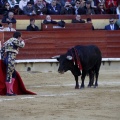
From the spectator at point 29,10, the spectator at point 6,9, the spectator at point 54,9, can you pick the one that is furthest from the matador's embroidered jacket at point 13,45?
the spectator at point 54,9

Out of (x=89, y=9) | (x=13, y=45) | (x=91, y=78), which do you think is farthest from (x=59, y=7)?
(x=13, y=45)

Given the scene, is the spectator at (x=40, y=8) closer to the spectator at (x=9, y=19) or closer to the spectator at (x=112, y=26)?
the spectator at (x=9, y=19)

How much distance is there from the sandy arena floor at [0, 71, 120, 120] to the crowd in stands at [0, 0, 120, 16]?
364 cm

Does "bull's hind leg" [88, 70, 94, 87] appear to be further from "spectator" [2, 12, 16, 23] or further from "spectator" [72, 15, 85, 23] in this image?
"spectator" [72, 15, 85, 23]

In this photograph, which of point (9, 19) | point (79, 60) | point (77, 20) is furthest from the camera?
point (77, 20)

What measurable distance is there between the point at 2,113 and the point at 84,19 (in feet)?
35.3

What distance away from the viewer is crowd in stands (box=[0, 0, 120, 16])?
1891 cm

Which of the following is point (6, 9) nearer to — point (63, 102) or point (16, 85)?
point (16, 85)

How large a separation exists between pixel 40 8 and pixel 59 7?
1.92 ft

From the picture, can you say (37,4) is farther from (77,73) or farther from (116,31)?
(77,73)

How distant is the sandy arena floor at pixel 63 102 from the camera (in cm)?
946

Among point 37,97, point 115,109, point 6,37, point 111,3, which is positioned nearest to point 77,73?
point 37,97

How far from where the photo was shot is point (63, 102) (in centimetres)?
1113

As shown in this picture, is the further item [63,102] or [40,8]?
[40,8]
